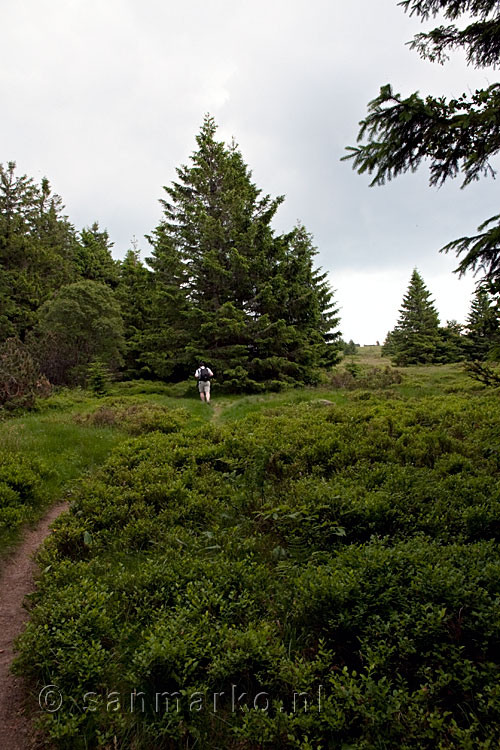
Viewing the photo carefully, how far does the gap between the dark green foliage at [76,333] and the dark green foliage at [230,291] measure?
2502 millimetres

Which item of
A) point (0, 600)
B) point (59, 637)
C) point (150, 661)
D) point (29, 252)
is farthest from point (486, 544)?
point (29, 252)

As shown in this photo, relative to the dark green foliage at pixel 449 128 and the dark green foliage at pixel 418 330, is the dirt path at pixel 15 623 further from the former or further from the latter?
the dark green foliage at pixel 418 330

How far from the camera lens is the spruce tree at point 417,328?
1377 inches

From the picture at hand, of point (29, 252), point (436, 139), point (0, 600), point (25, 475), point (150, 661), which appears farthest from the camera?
point (29, 252)

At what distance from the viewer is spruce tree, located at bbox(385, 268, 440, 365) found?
35.0 metres

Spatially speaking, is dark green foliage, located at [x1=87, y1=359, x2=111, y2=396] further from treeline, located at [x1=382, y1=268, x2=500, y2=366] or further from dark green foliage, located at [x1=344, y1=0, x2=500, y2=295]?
treeline, located at [x1=382, y1=268, x2=500, y2=366]

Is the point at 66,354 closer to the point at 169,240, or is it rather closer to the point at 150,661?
the point at 169,240

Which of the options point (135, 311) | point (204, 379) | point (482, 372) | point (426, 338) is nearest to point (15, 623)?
point (482, 372)

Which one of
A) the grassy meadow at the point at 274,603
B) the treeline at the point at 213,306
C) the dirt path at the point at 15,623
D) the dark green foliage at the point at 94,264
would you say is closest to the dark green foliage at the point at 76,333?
the treeline at the point at 213,306

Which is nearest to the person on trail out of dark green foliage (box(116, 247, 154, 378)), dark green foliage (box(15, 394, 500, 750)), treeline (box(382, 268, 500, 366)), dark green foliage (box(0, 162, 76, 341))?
dark green foliage (box(116, 247, 154, 378))

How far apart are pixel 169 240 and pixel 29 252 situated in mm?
15207

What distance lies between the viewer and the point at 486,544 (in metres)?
3.56

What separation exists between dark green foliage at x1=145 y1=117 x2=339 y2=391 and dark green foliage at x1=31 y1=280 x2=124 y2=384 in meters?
2.50

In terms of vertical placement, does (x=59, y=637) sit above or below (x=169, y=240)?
below
